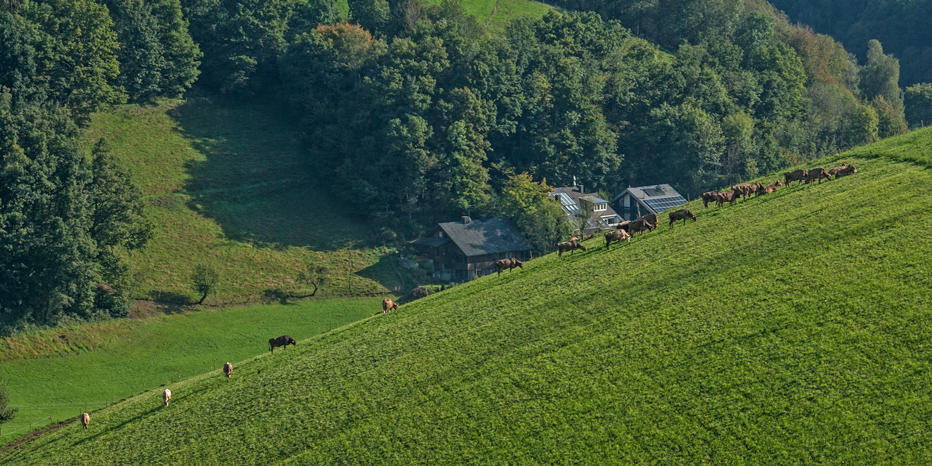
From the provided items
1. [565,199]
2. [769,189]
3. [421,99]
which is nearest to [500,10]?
[421,99]

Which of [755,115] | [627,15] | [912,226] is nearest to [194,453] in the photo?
[912,226]

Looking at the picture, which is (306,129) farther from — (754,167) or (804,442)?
(804,442)

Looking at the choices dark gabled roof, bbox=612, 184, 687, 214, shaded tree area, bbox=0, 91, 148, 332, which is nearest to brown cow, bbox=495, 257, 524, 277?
shaded tree area, bbox=0, 91, 148, 332

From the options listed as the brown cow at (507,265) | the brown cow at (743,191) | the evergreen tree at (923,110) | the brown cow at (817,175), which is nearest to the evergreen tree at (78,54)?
the brown cow at (507,265)

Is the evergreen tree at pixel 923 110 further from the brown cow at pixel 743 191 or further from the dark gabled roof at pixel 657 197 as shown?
the brown cow at pixel 743 191

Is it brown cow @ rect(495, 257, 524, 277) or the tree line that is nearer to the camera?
brown cow @ rect(495, 257, 524, 277)

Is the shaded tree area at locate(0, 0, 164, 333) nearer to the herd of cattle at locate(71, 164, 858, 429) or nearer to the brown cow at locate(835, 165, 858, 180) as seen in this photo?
the herd of cattle at locate(71, 164, 858, 429)
